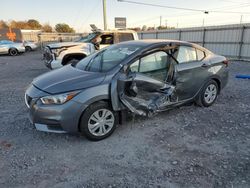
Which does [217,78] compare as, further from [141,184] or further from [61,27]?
[61,27]

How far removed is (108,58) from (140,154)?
1.92m

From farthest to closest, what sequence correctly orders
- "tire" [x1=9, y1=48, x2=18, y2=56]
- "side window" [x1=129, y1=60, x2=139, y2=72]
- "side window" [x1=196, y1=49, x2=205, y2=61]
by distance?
"tire" [x1=9, y1=48, x2=18, y2=56]
"side window" [x1=196, y1=49, x2=205, y2=61]
"side window" [x1=129, y1=60, x2=139, y2=72]

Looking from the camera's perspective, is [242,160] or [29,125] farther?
[29,125]

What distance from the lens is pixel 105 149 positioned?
3025 mm

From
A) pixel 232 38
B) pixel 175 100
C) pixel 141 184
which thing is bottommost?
pixel 141 184

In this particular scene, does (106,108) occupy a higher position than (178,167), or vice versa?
(106,108)

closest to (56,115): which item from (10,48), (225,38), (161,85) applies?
(161,85)

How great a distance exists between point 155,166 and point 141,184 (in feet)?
1.28

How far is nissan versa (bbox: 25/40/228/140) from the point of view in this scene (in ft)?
9.75

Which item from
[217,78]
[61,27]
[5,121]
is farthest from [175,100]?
[61,27]

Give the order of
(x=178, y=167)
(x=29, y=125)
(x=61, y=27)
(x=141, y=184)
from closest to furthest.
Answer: (x=141, y=184) < (x=178, y=167) < (x=29, y=125) < (x=61, y=27)

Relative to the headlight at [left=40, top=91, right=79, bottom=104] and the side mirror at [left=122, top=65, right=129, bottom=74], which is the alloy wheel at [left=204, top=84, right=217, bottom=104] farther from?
the headlight at [left=40, top=91, right=79, bottom=104]

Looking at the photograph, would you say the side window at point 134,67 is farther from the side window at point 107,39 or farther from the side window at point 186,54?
the side window at point 107,39

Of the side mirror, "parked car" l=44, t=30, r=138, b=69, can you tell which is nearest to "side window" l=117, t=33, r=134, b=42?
"parked car" l=44, t=30, r=138, b=69
